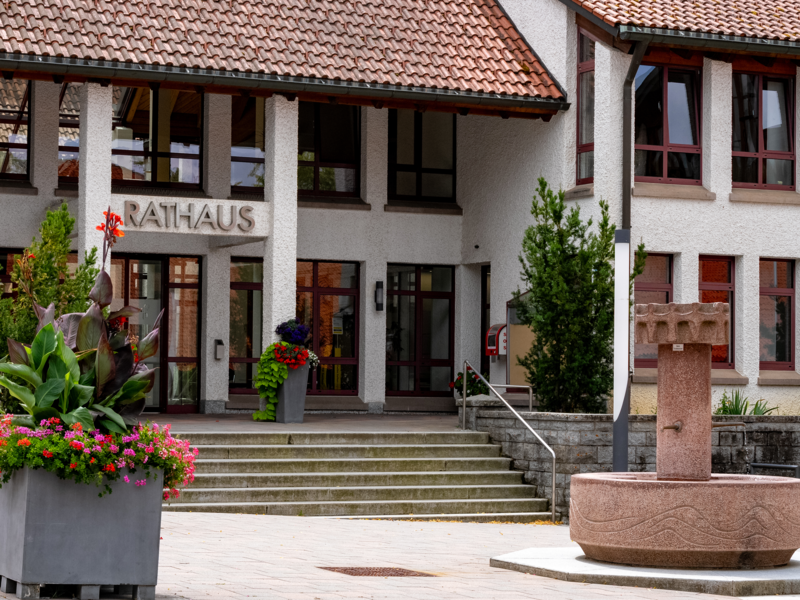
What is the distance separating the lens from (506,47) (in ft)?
65.0

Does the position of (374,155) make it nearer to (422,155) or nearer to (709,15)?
(422,155)

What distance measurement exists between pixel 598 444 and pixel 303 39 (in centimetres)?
764

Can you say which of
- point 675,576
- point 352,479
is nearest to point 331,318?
point 352,479

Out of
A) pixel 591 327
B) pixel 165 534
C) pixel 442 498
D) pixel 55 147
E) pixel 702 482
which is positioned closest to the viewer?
pixel 702 482

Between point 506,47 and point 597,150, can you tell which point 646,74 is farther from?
point 506,47

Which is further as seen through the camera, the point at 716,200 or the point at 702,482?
the point at 716,200

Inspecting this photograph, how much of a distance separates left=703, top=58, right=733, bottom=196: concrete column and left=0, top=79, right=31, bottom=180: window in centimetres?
1038

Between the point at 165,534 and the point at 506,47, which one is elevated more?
the point at 506,47

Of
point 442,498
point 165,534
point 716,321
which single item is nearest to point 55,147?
point 442,498

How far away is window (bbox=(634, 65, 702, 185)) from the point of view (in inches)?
703

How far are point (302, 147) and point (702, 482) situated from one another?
43.3 feet

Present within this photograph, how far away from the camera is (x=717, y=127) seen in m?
18.0

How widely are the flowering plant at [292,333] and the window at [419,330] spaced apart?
4.66 meters

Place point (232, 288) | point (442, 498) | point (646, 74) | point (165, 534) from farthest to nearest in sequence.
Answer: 1. point (232, 288)
2. point (646, 74)
3. point (442, 498)
4. point (165, 534)
